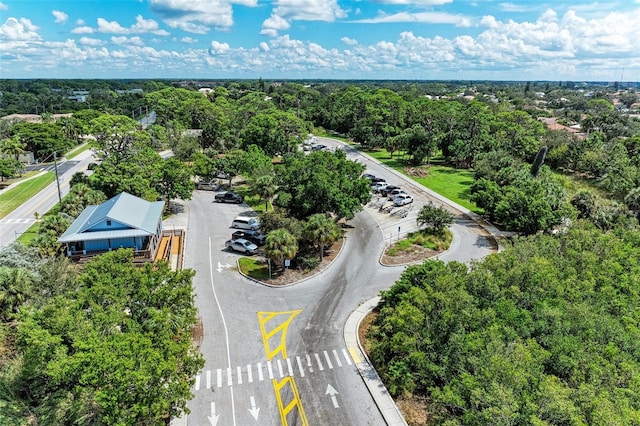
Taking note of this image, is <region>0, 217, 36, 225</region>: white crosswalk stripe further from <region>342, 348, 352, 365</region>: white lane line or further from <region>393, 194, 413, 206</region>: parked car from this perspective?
<region>393, 194, 413, 206</region>: parked car

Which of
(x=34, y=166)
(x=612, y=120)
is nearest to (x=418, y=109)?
(x=612, y=120)

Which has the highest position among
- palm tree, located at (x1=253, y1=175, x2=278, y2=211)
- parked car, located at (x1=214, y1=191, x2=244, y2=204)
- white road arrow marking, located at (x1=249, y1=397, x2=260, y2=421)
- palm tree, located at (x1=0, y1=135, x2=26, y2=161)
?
palm tree, located at (x1=0, y1=135, x2=26, y2=161)

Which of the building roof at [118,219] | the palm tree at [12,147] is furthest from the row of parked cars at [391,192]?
the palm tree at [12,147]

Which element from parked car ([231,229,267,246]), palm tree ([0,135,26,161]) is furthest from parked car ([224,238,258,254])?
palm tree ([0,135,26,161])

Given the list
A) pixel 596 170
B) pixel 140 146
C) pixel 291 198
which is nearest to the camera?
pixel 291 198

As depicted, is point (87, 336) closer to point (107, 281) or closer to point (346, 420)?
point (107, 281)

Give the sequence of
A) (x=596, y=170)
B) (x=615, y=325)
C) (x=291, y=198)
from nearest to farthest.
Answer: (x=615, y=325) → (x=291, y=198) → (x=596, y=170)
